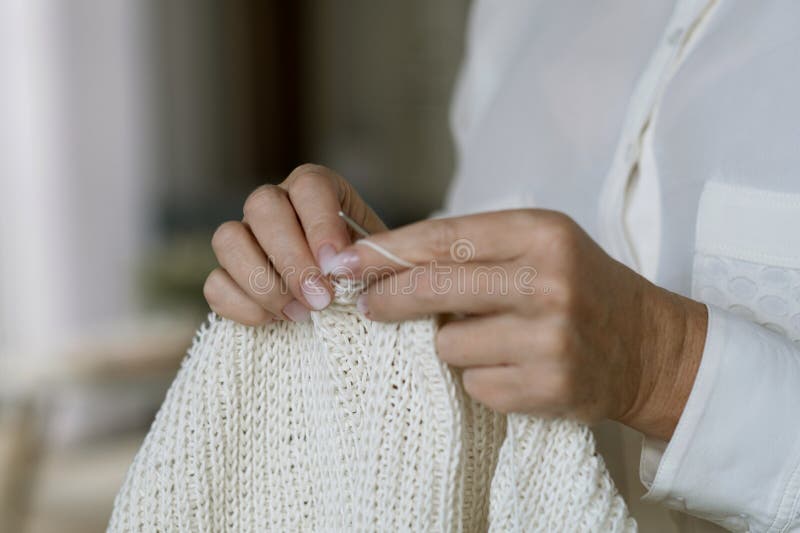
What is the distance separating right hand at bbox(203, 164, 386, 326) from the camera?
1.97 ft

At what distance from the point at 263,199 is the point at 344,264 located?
0.11 metres

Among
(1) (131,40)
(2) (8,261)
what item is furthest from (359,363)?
(1) (131,40)

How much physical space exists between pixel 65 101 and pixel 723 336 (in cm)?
320

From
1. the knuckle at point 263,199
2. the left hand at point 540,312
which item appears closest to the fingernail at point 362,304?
the left hand at point 540,312

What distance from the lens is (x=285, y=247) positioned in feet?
2.00

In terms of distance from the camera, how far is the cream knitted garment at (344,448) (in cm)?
58

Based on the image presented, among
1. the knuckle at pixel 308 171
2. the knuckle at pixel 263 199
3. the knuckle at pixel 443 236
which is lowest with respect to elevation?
the knuckle at pixel 443 236

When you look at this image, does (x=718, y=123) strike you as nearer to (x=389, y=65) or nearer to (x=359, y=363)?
(x=359, y=363)

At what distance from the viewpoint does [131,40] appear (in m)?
3.47

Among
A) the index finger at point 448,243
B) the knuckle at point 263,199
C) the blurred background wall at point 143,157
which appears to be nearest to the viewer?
the index finger at point 448,243

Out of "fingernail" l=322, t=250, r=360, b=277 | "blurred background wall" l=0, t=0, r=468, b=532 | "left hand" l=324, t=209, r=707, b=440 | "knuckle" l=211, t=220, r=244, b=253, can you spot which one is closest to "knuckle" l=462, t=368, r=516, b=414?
"left hand" l=324, t=209, r=707, b=440

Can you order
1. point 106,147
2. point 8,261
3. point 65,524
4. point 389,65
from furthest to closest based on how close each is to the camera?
1. point 389,65
2. point 106,147
3. point 8,261
4. point 65,524

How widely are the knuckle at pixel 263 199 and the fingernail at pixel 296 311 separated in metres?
0.08

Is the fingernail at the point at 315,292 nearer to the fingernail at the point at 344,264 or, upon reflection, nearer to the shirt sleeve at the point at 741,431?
the fingernail at the point at 344,264
